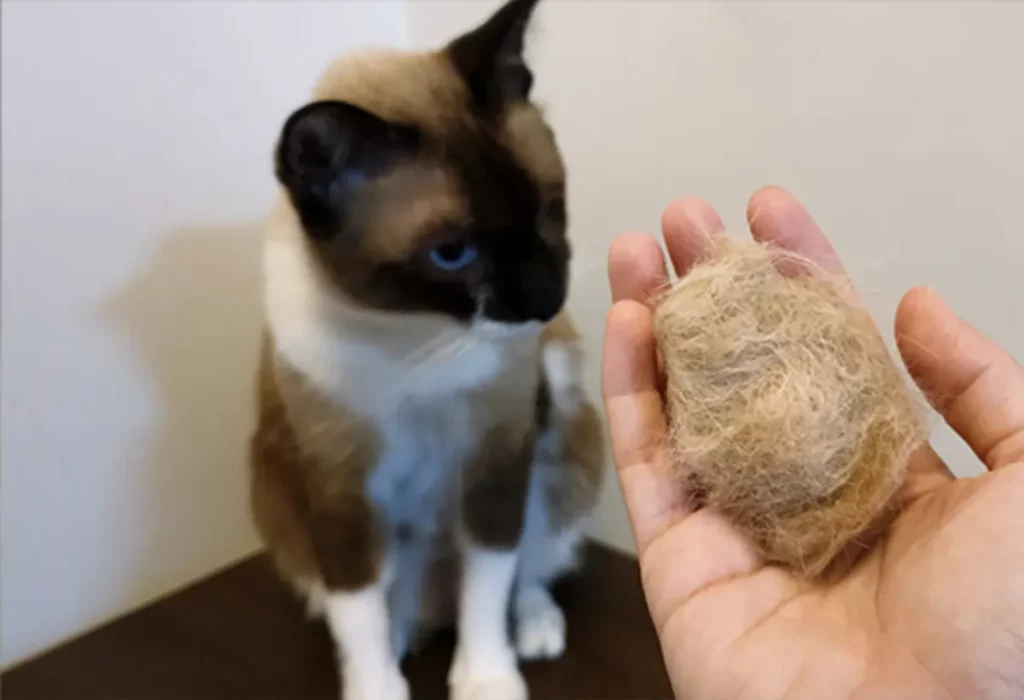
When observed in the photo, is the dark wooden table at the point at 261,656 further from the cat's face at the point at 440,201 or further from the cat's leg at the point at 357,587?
the cat's face at the point at 440,201

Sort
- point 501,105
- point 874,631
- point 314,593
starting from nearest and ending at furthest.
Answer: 1. point 874,631
2. point 501,105
3. point 314,593

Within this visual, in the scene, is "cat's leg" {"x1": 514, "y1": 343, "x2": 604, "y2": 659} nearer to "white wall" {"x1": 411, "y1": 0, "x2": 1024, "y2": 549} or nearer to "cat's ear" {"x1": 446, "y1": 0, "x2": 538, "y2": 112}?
"white wall" {"x1": 411, "y1": 0, "x2": 1024, "y2": 549}

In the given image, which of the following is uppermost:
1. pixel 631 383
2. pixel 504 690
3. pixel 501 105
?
pixel 501 105

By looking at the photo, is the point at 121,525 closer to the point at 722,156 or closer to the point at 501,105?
the point at 501,105

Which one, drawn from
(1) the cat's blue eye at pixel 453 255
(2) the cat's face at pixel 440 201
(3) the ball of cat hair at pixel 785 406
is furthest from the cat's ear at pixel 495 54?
(3) the ball of cat hair at pixel 785 406

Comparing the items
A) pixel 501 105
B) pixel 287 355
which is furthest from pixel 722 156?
pixel 287 355

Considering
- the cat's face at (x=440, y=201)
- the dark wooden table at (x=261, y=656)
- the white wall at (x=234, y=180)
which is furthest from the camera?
the dark wooden table at (x=261, y=656)
